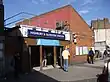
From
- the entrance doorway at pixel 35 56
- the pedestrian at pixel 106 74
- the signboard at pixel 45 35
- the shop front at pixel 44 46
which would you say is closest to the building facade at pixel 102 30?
the shop front at pixel 44 46

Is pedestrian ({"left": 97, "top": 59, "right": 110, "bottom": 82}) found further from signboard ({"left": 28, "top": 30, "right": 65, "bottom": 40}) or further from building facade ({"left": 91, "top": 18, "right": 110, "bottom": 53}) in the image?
building facade ({"left": 91, "top": 18, "right": 110, "bottom": 53})

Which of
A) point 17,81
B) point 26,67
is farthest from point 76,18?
point 17,81

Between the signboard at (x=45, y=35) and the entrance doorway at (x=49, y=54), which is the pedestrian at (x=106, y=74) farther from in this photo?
the entrance doorway at (x=49, y=54)

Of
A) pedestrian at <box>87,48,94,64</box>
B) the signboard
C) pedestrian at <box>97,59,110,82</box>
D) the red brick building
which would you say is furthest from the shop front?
A: pedestrian at <box>97,59,110,82</box>

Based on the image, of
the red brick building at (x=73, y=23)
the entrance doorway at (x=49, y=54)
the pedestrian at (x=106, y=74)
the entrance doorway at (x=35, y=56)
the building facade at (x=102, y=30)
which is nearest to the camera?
the pedestrian at (x=106, y=74)

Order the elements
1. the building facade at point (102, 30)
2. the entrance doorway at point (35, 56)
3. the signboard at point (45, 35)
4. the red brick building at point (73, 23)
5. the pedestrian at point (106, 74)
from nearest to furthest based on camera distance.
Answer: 1. the pedestrian at point (106, 74)
2. the signboard at point (45, 35)
3. the entrance doorway at point (35, 56)
4. the red brick building at point (73, 23)
5. the building facade at point (102, 30)

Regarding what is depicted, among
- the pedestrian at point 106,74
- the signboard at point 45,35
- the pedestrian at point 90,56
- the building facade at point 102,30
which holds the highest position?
the building facade at point 102,30

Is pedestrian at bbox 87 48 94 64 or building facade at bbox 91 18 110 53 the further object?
building facade at bbox 91 18 110 53

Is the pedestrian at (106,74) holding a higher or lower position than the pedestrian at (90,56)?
higher

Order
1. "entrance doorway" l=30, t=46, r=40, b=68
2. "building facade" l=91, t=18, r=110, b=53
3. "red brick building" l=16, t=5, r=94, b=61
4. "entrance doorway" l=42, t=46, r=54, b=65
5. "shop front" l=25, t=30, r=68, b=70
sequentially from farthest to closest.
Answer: "building facade" l=91, t=18, r=110, b=53 → "red brick building" l=16, t=5, r=94, b=61 → "entrance doorway" l=42, t=46, r=54, b=65 → "entrance doorway" l=30, t=46, r=40, b=68 → "shop front" l=25, t=30, r=68, b=70

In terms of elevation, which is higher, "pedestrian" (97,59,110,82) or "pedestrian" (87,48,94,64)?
"pedestrian" (97,59,110,82)

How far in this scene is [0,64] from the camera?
18000mm

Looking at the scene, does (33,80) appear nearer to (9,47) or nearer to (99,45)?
(9,47)

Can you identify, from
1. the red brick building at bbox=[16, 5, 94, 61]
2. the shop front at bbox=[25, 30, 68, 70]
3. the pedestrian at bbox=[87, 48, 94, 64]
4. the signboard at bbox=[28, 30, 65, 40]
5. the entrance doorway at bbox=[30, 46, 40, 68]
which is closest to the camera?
the signboard at bbox=[28, 30, 65, 40]
